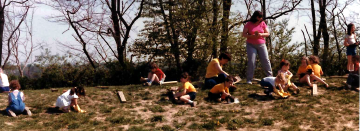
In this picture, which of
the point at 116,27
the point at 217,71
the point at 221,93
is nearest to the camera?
the point at 221,93

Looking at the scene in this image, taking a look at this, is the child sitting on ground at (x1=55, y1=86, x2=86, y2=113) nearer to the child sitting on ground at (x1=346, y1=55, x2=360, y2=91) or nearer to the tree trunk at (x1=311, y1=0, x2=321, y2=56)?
the child sitting on ground at (x1=346, y1=55, x2=360, y2=91)

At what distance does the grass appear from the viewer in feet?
24.3

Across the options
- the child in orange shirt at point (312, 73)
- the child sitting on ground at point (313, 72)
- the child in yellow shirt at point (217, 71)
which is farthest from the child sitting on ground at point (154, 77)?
Result: the child sitting on ground at point (313, 72)

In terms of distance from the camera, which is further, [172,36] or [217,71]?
[172,36]

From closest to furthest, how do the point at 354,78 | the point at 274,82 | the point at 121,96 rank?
the point at 274,82, the point at 354,78, the point at 121,96

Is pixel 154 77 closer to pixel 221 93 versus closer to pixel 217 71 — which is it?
pixel 217 71

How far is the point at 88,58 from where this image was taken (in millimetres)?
18391

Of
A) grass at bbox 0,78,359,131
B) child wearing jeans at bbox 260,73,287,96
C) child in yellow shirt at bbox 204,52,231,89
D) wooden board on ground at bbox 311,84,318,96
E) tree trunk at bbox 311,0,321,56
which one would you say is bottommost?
grass at bbox 0,78,359,131

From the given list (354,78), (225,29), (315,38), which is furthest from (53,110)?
(315,38)

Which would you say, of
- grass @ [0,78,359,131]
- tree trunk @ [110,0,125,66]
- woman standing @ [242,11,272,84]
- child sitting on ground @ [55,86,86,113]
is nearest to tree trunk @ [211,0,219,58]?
tree trunk @ [110,0,125,66]

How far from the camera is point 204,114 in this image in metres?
8.22

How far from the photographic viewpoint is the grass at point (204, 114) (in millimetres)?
7410

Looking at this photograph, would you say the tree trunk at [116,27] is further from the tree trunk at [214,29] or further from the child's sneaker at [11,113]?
the child's sneaker at [11,113]

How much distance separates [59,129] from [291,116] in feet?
19.1
